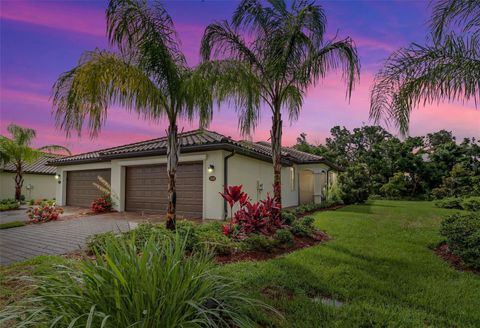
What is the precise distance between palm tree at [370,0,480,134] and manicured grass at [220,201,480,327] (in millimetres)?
3402

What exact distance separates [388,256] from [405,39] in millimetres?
5461

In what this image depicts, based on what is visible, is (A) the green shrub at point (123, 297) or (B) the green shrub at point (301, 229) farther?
(B) the green shrub at point (301, 229)

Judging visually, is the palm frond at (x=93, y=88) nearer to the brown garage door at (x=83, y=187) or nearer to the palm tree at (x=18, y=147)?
the brown garage door at (x=83, y=187)

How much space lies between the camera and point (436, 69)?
21.6ft

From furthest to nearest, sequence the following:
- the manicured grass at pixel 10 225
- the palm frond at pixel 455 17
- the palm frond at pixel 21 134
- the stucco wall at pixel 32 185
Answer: the stucco wall at pixel 32 185 → the palm frond at pixel 21 134 → the manicured grass at pixel 10 225 → the palm frond at pixel 455 17

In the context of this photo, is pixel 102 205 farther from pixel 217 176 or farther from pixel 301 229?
pixel 301 229

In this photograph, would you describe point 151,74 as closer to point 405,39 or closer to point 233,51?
point 233,51

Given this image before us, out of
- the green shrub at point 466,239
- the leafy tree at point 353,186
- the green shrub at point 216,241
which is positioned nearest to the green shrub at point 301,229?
the green shrub at point 216,241

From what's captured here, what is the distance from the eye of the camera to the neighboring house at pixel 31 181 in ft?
76.0

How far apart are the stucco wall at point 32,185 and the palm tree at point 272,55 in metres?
24.8

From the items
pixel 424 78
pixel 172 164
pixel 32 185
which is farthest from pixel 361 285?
pixel 32 185

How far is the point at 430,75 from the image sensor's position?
21.7 feet

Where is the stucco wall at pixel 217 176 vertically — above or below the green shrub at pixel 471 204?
above

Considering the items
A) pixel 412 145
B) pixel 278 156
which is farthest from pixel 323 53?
pixel 412 145
